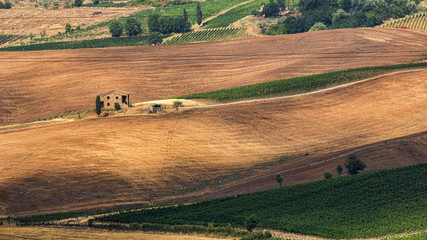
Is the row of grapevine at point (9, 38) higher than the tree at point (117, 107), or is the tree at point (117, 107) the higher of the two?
the row of grapevine at point (9, 38)

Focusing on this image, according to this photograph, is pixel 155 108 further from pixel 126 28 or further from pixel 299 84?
pixel 126 28

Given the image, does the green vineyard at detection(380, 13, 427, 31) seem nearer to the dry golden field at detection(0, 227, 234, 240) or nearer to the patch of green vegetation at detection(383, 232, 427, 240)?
the patch of green vegetation at detection(383, 232, 427, 240)

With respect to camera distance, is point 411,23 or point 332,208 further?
point 411,23

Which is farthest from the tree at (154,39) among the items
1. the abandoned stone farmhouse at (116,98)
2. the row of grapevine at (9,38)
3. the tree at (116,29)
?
the abandoned stone farmhouse at (116,98)

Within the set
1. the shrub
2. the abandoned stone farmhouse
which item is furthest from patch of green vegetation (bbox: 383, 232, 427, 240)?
the shrub

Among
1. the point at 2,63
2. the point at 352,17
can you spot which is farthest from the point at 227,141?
the point at 352,17

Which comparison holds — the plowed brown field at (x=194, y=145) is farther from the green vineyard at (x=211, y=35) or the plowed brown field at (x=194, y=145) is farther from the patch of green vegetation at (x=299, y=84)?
the green vineyard at (x=211, y=35)

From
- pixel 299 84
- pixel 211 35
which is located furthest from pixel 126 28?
pixel 299 84
